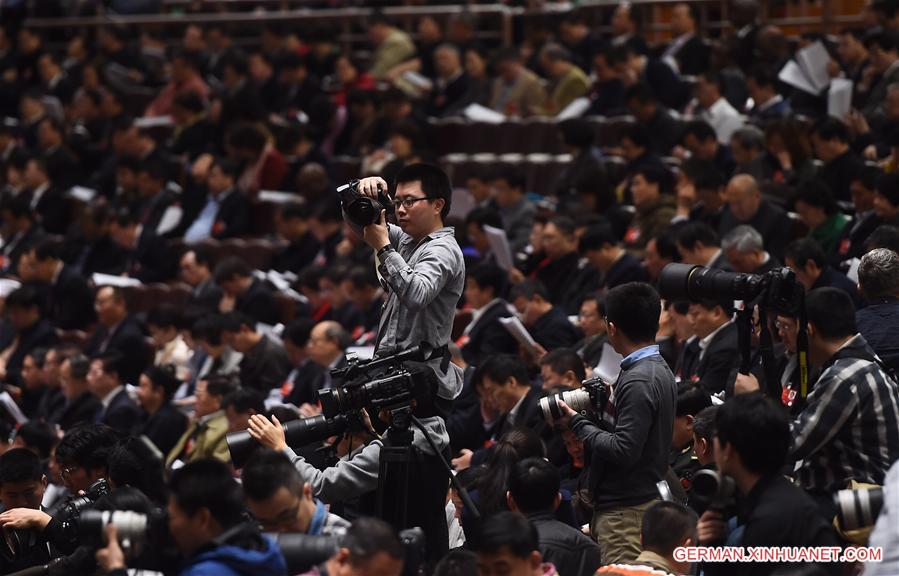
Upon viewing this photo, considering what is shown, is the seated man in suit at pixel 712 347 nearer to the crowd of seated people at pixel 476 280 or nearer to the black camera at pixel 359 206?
the crowd of seated people at pixel 476 280

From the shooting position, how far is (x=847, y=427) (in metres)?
3.59

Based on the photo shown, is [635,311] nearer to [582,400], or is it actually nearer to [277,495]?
[582,400]

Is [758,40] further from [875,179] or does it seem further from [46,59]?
[46,59]

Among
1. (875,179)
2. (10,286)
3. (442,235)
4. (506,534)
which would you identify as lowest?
(10,286)

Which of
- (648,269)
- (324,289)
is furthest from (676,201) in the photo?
(324,289)

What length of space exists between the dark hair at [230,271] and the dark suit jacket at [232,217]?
4.71 feet

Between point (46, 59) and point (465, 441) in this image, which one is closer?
point (465, 441)

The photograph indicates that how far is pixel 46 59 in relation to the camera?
42.4 feet

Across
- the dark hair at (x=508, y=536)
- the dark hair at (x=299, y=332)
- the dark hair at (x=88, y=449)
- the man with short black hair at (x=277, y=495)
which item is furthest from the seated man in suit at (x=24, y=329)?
the dark hair at (x=508, y=536)

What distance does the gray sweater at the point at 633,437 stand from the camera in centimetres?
375

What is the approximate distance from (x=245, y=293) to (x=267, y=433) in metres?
4.57

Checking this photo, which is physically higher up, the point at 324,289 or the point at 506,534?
the point at 506,534

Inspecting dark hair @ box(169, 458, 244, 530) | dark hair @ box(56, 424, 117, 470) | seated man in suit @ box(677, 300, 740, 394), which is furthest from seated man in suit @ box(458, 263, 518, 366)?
dark hair @ box(169, 458, 244, 530)

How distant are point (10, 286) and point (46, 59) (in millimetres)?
4541
